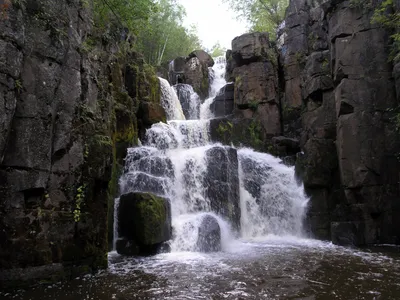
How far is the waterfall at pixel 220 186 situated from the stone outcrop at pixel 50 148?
431cm

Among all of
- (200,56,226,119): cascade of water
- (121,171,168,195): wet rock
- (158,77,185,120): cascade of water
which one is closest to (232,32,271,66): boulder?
(200,56,226,119): cascade of water

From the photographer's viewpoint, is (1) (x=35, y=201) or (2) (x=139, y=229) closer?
(1) (x=35, y=201)

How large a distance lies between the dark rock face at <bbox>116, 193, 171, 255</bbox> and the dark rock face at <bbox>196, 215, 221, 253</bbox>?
3.61 ft

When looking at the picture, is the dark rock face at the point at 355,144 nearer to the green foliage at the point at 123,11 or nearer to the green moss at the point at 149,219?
the green moss at the point at 149,219

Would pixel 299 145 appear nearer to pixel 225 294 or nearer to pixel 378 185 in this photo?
pixel 378 185

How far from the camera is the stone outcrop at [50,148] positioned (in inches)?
247

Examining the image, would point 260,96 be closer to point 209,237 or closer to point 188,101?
point 188,101

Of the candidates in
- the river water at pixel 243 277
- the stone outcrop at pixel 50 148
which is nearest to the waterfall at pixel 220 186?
the river water at pixel 243 277

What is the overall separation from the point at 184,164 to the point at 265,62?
11.1m

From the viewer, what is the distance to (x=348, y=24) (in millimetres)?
13742

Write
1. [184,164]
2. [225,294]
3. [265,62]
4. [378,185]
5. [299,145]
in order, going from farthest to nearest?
[265,62], [299,145], [184,164], [378,185], [225,294]

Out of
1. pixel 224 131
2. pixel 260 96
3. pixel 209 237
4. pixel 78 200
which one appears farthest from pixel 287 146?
pixel 78 200

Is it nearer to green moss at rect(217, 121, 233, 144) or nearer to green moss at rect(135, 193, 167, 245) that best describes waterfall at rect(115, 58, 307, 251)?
green moss at rect(135, 193, 167, 245)

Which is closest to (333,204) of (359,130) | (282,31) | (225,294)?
(359,130)
